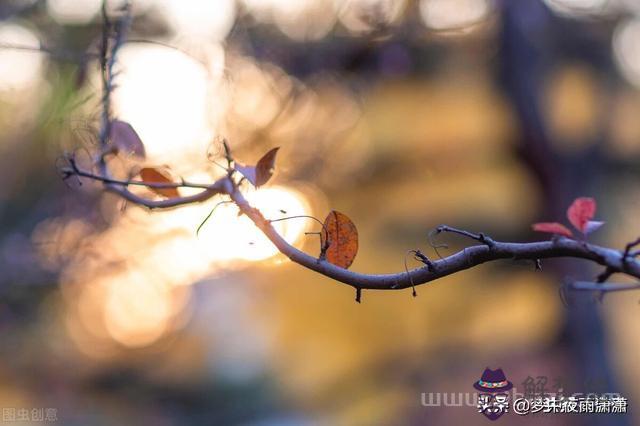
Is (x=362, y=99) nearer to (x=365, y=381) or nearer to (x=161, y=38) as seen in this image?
(x=161, y=38)

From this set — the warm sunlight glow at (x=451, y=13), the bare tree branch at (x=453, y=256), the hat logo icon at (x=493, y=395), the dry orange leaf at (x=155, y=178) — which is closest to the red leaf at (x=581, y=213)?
the bare tree branch at (x=453, y=256)

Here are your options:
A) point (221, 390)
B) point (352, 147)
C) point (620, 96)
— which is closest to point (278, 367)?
point (221, 390)

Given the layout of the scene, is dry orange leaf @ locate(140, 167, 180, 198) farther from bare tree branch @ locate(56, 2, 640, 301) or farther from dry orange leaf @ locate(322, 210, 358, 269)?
dry orange leaf @ locate(322, 210, 358, 269)

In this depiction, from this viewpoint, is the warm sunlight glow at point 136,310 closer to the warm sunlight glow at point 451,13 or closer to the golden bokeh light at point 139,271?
the golden bokeh light at point 139,271

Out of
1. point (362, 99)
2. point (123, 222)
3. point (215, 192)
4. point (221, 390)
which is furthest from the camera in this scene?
point (221, 390)

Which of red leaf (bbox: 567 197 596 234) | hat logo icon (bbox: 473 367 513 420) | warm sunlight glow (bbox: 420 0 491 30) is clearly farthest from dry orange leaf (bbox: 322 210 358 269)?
warm sunlight glow (bbox: 420 0 491 30)

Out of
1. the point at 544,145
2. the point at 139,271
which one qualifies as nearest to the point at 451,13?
the point at 544,145

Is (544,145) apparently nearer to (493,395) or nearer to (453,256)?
(493,395)
